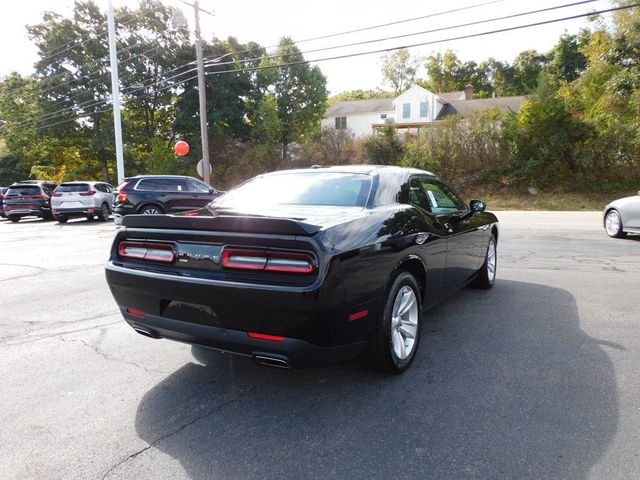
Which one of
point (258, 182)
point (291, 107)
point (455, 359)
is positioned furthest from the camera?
point (291, 107)

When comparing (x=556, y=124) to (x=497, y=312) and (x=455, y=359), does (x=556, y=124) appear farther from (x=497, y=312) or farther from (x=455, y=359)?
(x=455, y=359)

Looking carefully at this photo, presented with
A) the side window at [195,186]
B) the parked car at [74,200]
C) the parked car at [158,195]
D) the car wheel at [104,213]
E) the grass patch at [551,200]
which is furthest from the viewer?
the grass patch at [551,200]

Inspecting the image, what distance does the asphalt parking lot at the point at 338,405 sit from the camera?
2.26 metres

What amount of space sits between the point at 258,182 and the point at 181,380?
200 centimetres

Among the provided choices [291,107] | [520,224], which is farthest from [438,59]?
[520,224]

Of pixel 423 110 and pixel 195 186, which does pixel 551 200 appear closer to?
pixel 195 186

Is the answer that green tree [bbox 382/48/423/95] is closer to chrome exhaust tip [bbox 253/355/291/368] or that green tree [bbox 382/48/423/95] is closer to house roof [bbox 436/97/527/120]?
house roof [bbox 436/97/527/120]

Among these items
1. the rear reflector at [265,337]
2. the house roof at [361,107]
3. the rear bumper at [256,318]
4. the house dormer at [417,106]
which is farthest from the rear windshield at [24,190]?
the house roof at [361,107]

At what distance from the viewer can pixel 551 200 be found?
20.6 m

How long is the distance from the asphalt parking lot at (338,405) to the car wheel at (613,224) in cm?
621

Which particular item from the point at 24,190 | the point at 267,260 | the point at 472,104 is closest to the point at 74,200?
the point at 24,190

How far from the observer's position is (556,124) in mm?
21469

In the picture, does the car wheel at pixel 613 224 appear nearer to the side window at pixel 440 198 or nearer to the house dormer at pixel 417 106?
the side window at pixel 440 198

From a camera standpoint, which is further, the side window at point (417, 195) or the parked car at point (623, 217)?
the parked car at point (623, 217)
